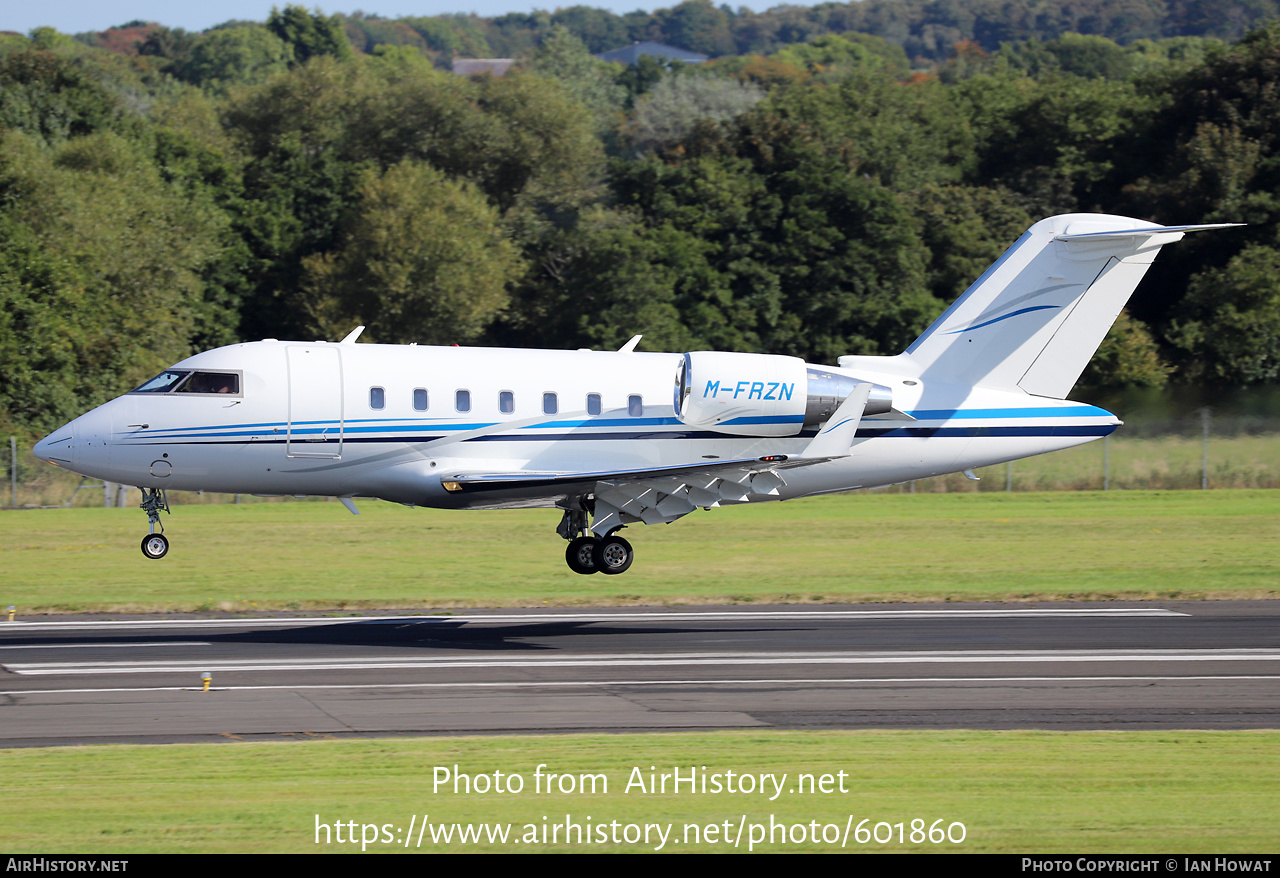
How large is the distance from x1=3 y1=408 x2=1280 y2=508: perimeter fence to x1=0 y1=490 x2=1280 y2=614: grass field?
52.7 inches

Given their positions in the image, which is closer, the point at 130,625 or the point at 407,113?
the point at 130,625

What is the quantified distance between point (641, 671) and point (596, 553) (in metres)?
4.86

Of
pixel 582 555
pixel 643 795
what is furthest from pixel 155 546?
pixel 643 795

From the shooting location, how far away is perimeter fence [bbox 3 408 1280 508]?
148 feet

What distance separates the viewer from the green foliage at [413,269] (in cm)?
6172

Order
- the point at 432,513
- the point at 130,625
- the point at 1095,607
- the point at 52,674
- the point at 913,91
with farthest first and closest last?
1. the point at 913,91
2. the point at 432,513
3. the point at 1095,607
4. the point at 130,625
5. the point at 52,674

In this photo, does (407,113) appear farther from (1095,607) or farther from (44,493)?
(1095,607)

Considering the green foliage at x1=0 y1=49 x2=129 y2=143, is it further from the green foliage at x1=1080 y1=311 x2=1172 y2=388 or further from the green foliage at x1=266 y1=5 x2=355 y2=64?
the green foliage at x1=266 y1=5 x2=355 y2=64

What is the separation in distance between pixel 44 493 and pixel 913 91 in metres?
62.6

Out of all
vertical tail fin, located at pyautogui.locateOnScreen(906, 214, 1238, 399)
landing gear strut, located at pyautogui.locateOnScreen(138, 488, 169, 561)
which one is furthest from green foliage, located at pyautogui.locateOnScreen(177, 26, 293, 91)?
vertical tail fin, located at pyautogui.locateOnScreen(906, 214, 1238, 399)

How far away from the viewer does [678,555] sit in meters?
35.9

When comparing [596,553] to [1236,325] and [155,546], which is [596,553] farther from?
[1236,325]

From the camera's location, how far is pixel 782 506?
151 feet
